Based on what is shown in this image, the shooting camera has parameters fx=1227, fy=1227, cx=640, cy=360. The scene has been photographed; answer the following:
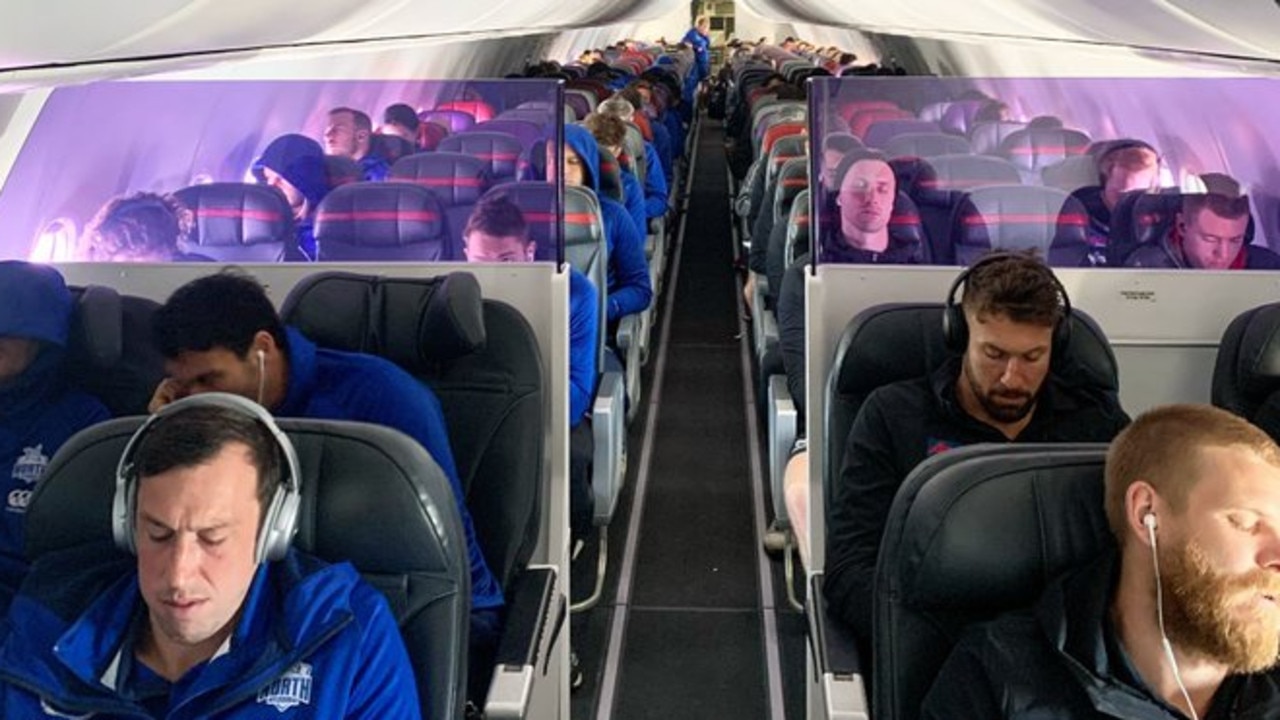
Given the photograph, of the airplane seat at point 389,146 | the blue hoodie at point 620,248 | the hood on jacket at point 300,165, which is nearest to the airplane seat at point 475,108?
the airplane seat at point 389,146

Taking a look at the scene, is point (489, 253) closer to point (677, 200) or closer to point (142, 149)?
point (142, 149)

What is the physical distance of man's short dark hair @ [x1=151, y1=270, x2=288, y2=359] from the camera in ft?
7.15

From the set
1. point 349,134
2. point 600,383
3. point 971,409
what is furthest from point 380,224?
point 971,409

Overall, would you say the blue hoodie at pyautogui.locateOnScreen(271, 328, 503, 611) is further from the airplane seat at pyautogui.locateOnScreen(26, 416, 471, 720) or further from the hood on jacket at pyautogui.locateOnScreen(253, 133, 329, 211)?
the hood on jacket at pyautogui.locateOnScreen(253, 133, 329, 211)

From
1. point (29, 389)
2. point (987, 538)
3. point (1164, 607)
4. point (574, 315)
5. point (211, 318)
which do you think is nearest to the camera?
point (1164, 607)

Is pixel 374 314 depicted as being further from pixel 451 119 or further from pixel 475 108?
pixel 451 119

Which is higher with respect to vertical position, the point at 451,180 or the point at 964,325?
the point at 451,180

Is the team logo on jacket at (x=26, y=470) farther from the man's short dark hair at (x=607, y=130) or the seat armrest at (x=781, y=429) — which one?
the man's short dark hair at (x=607, y=130)

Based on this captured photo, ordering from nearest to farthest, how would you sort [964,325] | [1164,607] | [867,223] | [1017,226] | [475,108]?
[1164,607] → [964,325] → [867,223] → [1017,226] → [475,108]

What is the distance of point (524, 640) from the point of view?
7.57 ft

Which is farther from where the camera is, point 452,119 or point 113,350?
point 452,119

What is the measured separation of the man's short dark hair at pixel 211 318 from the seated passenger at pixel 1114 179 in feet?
7.28

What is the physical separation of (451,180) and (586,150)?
43.3 inches

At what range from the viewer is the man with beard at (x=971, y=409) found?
2338 millimetres
